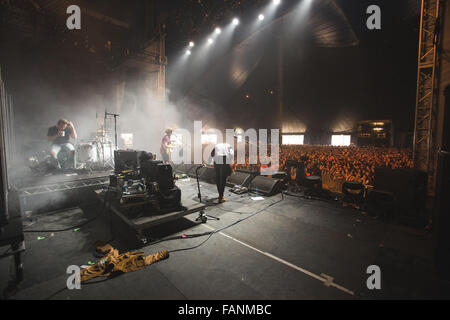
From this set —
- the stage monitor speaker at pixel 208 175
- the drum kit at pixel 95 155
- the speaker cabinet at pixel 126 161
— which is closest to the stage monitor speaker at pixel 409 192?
the stage monitor speaker at pixel 208 175

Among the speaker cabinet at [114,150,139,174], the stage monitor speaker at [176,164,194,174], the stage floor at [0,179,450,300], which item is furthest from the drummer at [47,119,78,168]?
the stage monitor speaker at [176,164,194,174]

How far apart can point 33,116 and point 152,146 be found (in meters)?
6.21

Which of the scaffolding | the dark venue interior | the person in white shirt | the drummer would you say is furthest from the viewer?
the drummer

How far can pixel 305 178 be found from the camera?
19.8 ft

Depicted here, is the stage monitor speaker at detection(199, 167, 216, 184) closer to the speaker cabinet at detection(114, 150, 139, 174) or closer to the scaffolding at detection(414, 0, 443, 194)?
the speaker cabinet at detection(114, 150, 139, 174)

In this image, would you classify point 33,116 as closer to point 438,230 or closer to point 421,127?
point 438,230

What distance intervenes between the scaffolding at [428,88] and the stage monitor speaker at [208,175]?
681cm

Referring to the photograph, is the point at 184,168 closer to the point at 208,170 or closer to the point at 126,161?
the point at 208,170

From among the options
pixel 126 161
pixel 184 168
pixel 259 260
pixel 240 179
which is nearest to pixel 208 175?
pixel 240 179

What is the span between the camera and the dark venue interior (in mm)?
2584

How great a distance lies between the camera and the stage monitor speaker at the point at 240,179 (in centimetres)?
692

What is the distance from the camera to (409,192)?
4.09 meters

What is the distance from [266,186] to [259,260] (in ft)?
11.6

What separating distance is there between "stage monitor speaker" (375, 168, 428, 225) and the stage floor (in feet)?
1.20
